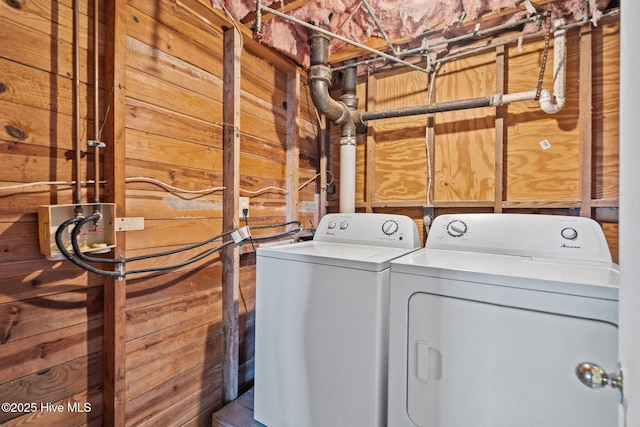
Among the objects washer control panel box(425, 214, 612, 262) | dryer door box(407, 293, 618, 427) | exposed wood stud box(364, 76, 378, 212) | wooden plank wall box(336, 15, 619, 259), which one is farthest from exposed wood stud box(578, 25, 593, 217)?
exposed wood stud box(364, 76, 378, 212)

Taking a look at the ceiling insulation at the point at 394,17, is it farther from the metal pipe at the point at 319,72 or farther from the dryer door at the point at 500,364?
the dryer door at the point at 500,364

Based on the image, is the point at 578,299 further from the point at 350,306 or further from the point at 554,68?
the point at 554,68

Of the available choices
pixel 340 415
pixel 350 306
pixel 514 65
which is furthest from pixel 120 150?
pixel 514 65

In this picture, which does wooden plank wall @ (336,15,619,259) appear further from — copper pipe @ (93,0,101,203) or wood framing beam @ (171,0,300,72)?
copper pipe @ (93,0,101,203)

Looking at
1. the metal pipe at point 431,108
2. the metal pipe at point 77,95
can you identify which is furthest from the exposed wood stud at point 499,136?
the metal pipe at point 77,95

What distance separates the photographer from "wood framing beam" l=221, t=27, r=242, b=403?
155 cm

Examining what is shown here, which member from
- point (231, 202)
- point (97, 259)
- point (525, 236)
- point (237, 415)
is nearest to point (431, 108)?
Result: point (525, 236)

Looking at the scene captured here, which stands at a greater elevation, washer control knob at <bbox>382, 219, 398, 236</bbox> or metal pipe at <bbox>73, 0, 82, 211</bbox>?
metal pipe at <bbox>73, 0, 82, 211</bbox>

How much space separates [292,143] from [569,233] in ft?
5.05

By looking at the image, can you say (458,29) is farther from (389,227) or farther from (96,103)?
(96,103)

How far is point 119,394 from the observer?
1.12 m

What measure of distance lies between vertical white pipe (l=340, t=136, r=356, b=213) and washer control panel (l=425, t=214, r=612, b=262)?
688mm

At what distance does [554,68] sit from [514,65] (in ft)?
0.70

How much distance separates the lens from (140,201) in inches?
48.4
